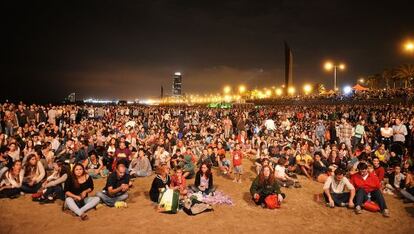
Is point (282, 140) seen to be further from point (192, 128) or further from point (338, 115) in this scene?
point (338, 115)

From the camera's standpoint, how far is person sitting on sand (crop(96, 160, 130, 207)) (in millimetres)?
8000

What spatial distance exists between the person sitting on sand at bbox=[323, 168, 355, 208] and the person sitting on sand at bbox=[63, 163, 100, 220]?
6.06 meters

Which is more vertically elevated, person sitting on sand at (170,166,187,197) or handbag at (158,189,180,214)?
person sitting on sand at (170,166,187,197)

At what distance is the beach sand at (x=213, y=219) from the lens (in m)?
6.67

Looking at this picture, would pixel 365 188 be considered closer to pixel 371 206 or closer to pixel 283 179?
pixel 371 206

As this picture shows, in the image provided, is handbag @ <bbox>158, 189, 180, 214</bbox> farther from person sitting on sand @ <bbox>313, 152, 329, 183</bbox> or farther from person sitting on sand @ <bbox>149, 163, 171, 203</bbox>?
person sitting on sand @ <bbox>313, 152, 329, 183</bbox>

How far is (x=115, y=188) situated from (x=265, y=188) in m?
3.99

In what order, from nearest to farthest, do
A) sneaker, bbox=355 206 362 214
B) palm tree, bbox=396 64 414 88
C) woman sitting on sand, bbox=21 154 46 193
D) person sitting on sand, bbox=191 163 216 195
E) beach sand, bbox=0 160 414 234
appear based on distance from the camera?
beach sand, bbox=0 160 414 234 < sneaker, bbox=355 206 362 214 < woman sitting on sand, bbox=21 154 46 193 < person sitting on sand, bbox=191 163 216 195 < palm tree, bbox=396 64 414 88

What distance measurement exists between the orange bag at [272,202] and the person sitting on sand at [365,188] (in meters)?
1.96

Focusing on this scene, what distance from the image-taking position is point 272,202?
8.02m

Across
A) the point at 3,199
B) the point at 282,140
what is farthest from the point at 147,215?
the point at 282,140

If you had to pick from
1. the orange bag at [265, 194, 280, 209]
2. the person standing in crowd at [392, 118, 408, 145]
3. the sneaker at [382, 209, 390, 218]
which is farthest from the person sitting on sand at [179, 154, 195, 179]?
the person standing in crowd at [392, 118, 408, 145]

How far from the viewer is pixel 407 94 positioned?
25.9 metres

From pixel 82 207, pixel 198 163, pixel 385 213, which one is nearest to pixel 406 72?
pixel 198 163
